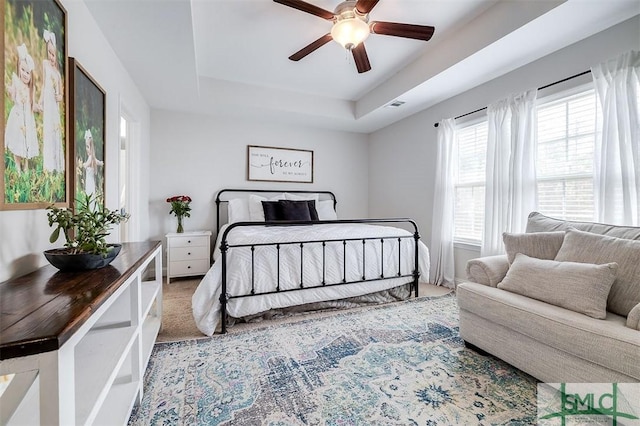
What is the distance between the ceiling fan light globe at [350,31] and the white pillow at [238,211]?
2543 mm

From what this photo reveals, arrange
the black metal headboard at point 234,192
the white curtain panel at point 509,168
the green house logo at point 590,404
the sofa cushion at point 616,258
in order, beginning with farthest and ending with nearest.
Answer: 1. the black metal headboard at point 234,192
2. the white curtain panel at point 509,168
3. the sofa cushion at point 616,258
4. the green house logo at point 590,404

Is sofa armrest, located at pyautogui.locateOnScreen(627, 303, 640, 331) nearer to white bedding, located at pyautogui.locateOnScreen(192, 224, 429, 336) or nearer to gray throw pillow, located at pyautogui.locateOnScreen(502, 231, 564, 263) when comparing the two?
gray throw pillow, located at pyautogui.locateOnScreen(502, 231, 564, 263)

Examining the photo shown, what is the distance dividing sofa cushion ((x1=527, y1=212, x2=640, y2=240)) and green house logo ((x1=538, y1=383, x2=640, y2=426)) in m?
0.91

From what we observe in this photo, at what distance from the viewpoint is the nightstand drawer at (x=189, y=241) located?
3.53 m

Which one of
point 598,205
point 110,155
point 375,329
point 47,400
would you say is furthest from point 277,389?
point 598,205

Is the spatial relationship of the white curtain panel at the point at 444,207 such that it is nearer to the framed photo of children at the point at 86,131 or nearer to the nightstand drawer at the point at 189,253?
the nightstand drawer at the point at 189,253

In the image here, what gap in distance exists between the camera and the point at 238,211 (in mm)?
3912

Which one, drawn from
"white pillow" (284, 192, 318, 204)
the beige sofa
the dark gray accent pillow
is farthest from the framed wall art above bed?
the beige sofa

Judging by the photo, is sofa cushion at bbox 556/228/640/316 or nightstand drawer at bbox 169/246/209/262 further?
nightstand drawer at bbox 169/246/209/262

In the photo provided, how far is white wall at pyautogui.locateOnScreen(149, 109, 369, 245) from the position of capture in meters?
3.87

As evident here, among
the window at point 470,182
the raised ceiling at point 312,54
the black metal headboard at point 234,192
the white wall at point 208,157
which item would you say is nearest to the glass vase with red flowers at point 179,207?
the white wall at point 208,157

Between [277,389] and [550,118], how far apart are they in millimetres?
3158

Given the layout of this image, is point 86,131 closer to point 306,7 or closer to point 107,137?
point 107,137

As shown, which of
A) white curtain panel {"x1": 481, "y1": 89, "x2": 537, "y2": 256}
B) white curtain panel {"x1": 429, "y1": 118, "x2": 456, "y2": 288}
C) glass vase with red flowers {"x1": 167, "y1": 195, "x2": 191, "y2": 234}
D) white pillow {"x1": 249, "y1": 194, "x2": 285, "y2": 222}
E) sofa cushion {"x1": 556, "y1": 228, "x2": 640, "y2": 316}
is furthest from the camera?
white pillow {"x1": 249, "y1": 194, "x2": 285, "y2": 222}
